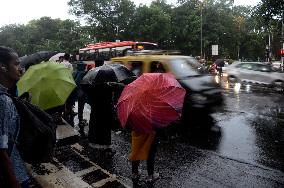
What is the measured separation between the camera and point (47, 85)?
233 inches

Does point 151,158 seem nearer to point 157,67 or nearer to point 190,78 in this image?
point 190,78

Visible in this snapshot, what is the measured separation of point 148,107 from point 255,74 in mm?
15795

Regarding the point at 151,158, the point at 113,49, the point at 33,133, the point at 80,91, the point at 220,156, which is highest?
the point at 113,49

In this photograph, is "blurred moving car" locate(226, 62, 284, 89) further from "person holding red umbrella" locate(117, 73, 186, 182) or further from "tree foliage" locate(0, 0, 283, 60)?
"tree foliage" locate(0, 0, 283, 60)

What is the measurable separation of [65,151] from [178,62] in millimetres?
→ 4153

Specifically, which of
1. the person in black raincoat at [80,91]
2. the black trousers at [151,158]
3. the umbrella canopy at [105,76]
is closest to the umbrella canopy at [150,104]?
the black trousers at [151,158]

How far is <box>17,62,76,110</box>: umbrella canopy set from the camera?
5762 millimetres

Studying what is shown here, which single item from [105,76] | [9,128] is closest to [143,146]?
[105,76]

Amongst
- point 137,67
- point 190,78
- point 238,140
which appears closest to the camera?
point 238,140

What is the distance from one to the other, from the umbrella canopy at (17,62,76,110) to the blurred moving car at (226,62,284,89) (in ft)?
47.3

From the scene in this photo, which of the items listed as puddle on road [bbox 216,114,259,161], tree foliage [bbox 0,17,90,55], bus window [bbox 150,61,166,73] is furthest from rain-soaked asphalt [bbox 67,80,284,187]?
tree foliage [bbox 0,17,90,55]

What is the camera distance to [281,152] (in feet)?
22.8

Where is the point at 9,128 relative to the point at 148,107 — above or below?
above

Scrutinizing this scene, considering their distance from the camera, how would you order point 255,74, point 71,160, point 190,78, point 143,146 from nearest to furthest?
point 143,146 → point 71,160 → point 190,78 → point 255,74
